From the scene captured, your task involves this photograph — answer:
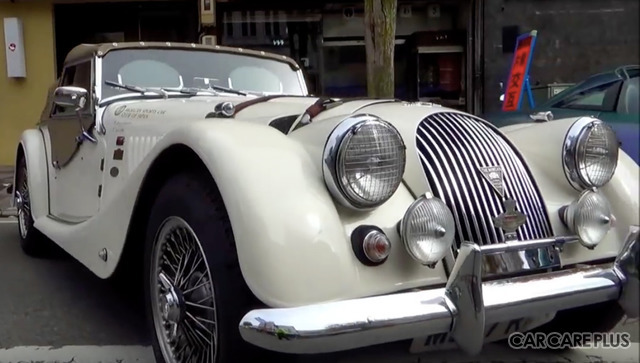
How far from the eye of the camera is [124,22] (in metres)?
12.4

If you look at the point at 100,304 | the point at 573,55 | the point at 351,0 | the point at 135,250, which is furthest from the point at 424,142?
the point at 351,0

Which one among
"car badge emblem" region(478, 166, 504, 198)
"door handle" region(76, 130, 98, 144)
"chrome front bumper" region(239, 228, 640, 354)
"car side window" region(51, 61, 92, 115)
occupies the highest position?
"car side window" region(51, 61, 92, 115)

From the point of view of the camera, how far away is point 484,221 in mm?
2539

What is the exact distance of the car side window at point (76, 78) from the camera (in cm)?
441

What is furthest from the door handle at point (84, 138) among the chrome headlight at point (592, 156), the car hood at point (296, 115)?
the chrome headlight at point (592, 156)

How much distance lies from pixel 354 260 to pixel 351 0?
10281 millimetres

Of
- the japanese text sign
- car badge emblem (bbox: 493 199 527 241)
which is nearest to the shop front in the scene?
the japanese text sign

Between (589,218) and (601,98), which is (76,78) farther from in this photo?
(601,98)

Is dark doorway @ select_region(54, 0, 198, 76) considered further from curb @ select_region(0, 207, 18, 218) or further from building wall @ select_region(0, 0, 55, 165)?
curb @ select_region(0, 207, 18, 218)

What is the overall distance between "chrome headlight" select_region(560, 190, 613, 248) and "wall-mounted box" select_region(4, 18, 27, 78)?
1130 centimetres

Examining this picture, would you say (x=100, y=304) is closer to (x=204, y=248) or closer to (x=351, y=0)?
(x=204, y=248)

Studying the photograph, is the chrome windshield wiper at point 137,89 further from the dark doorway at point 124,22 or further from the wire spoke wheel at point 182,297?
the dark doorway at point 124,22

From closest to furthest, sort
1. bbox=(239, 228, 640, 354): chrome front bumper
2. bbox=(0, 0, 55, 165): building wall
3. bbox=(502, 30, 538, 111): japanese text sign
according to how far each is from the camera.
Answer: bbox=(239, 228, 640, 354): chrome front bumper < bbox=(502, 30, 538, 111): japanese text sign < bbox=(0, 0, 55, 165): building wall

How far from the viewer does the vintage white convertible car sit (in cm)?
212
